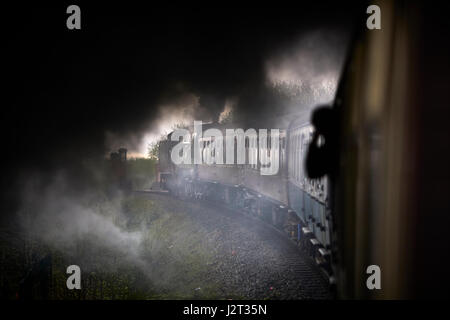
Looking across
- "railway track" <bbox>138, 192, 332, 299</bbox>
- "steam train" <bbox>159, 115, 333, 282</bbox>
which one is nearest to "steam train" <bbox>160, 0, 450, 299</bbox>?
"steam train" <bbox>159, 115, 333, 282</bbox>

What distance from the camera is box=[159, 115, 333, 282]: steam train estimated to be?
5.44 metres

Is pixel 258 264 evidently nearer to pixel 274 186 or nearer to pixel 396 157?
pixel 274 186

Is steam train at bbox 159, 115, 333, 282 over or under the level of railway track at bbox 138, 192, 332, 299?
over

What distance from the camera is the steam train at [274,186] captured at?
17.8 feet

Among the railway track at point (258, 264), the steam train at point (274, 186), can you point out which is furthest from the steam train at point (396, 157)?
the railway track at point (258, 264)

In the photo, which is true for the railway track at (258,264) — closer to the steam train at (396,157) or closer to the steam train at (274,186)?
the steam train at (274,186)

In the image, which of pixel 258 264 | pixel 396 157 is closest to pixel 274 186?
pixel 258 264

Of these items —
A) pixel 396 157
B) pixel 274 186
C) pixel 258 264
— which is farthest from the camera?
pixel 274 186

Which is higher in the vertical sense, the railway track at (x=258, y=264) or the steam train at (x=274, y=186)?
the steam train at (x=274, y=186)

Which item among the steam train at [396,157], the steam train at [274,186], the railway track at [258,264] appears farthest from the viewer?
the railway track at [258,264]

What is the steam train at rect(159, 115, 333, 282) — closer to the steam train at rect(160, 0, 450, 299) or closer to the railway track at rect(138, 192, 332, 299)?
the railway track at rect(138, 192, 332, 299)

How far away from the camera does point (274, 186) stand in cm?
997
